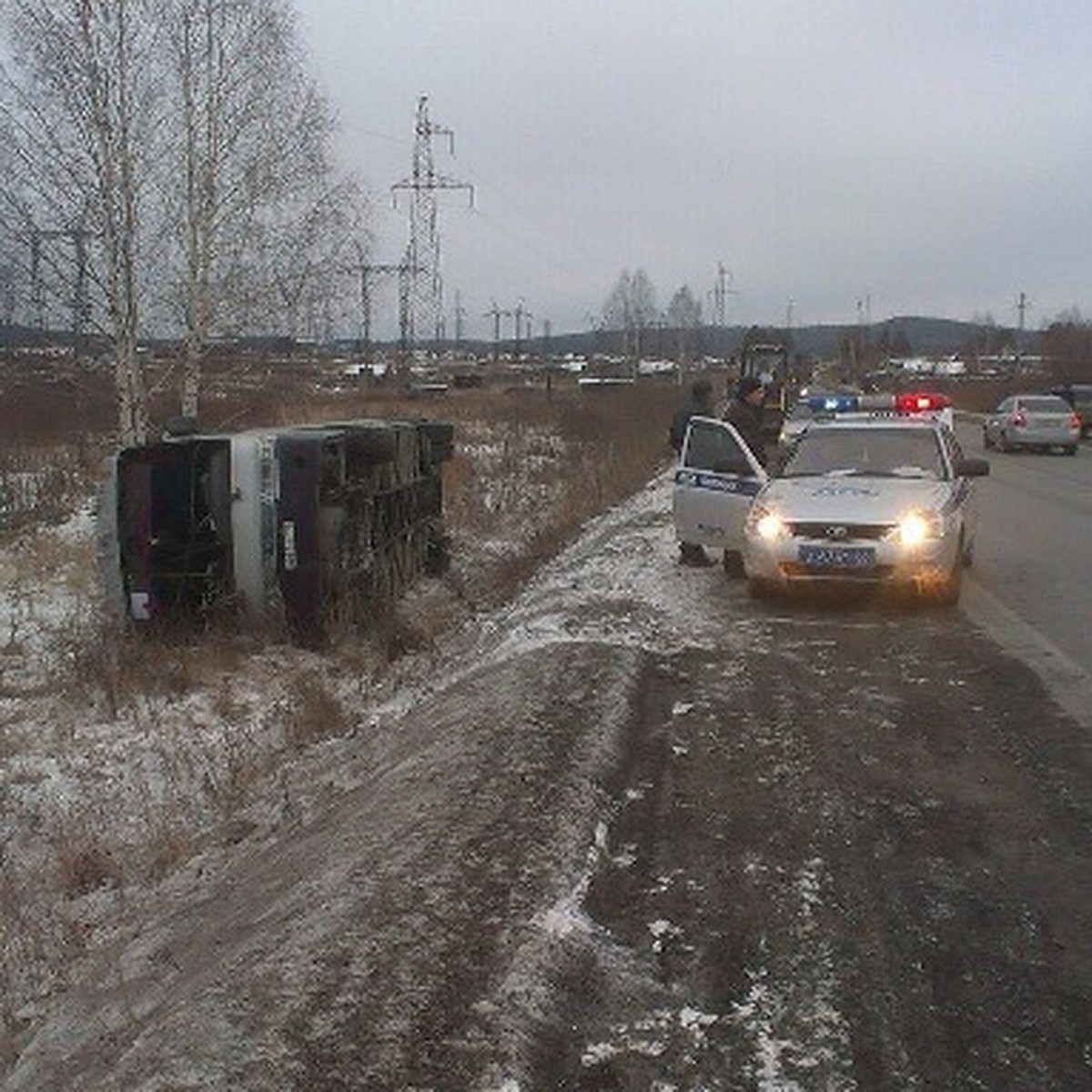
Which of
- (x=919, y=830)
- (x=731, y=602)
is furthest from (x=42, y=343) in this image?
(x=919, y=830)

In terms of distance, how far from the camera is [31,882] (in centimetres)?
619

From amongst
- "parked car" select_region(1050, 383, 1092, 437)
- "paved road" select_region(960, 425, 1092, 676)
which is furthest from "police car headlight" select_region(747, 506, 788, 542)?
"parked car" select_region(1050, 383, 1092, 437)

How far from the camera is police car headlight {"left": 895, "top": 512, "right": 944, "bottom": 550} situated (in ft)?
33.6

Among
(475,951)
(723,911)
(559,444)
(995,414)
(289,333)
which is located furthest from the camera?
(995,414)

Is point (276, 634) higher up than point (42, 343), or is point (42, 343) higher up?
point (42, 343)

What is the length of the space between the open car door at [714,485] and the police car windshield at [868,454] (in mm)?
395

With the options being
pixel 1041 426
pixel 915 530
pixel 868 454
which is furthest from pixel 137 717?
pixel 1041 426

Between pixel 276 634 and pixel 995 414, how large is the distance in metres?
29.2

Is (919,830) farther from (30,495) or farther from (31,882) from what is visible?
(30,495)

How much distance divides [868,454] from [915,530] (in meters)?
1.66

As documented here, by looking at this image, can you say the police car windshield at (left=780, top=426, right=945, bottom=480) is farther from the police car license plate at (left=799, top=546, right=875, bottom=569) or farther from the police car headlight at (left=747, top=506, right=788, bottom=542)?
the police car license plate at (left=799, top=546, right=875, bottom=569)

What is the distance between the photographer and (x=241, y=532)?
1073 centimetres

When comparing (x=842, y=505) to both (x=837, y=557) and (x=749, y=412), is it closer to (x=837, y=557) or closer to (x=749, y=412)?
(x=837, y=557)

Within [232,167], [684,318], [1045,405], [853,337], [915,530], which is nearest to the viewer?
[915,530]
